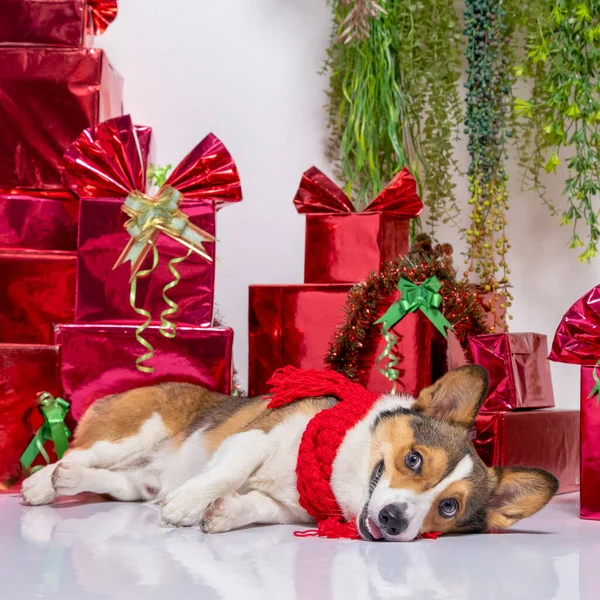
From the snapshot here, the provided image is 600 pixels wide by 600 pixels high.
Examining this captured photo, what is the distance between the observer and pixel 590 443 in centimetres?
222

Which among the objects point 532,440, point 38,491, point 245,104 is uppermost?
point 245,104

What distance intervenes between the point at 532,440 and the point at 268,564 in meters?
1.21

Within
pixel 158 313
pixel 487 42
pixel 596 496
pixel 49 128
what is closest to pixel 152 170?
pixel 49 128

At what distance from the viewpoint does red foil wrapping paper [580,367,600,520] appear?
2.22 metres

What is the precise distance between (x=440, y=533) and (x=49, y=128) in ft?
5.64

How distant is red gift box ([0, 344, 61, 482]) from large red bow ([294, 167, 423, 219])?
94 centimetres

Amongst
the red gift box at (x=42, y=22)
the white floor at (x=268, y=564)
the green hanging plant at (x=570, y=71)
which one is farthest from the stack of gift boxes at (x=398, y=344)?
the red gift box at (x=42, y=22)

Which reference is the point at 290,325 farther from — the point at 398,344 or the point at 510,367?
the point at 510,367

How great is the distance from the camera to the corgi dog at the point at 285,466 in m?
1.92

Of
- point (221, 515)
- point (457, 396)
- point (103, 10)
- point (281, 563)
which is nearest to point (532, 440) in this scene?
point (457, 396)

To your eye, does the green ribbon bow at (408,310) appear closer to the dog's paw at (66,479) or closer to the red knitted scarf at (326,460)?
the red knitted scarf at (326,460)

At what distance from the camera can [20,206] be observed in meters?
2.67

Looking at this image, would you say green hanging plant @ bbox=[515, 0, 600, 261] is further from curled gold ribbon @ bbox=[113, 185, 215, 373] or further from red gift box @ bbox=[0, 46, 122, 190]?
red gift box @ bbox=[0, 46, 122, 190]

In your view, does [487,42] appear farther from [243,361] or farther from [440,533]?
[440,533]
